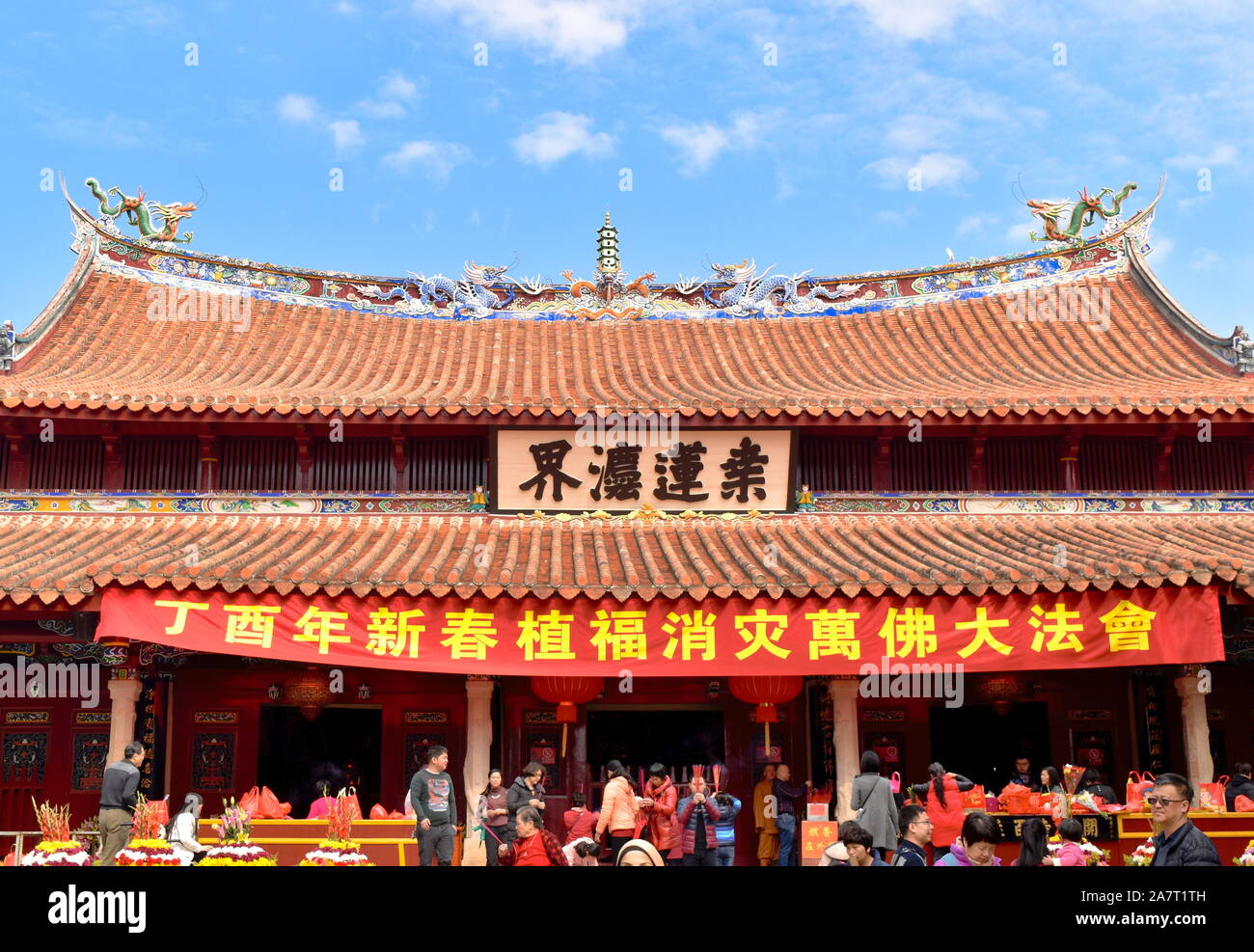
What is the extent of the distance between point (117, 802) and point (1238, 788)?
879 cm

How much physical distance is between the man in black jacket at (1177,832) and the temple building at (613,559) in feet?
14.8

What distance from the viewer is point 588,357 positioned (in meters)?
14.2

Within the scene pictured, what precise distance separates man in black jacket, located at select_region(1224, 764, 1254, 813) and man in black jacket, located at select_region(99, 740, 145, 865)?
28.0ft

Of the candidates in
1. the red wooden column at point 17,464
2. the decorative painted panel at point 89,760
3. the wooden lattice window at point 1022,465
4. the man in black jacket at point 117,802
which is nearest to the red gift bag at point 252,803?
the man in black jacket at point 117,802

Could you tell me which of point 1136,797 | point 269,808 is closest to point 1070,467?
point 1136,797

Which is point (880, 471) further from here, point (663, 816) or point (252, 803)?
point (252, 803)

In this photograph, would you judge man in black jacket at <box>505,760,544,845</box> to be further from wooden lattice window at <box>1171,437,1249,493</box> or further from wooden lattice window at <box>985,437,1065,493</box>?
wooden lattice window at <box>1171,437,1249,493</box>

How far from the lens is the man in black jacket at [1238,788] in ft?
29.6

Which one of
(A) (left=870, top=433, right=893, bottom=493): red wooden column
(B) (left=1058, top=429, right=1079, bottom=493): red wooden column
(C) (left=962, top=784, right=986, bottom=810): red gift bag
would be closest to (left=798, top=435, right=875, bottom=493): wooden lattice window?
(A) (left=870, top=433, right=893, bottom=493): red wooden column

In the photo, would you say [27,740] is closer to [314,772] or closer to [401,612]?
[314,772]

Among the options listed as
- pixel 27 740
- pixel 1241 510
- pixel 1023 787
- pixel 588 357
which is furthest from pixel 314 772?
pixel 1241 510

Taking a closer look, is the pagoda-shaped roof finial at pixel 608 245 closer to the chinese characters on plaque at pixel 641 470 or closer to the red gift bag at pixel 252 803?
the chinese characters on plaque at pixel 641 470

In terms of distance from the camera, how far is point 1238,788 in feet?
29.9

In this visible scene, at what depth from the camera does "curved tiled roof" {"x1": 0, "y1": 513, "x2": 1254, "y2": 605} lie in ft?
30.5
